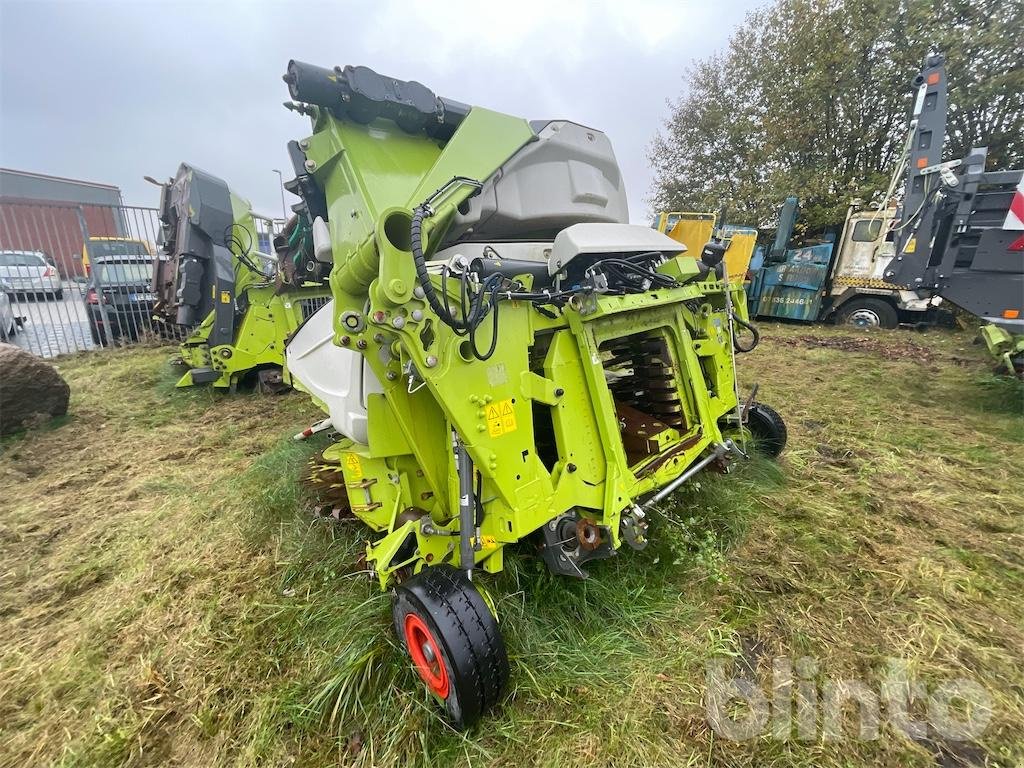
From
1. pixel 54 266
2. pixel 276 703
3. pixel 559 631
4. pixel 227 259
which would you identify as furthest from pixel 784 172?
pixel 54 266

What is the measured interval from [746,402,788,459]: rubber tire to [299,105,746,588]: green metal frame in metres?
1.51

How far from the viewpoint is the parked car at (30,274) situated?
7.99 meters

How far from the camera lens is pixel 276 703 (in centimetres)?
185

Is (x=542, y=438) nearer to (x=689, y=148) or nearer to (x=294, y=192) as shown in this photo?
(x=294, y=192)

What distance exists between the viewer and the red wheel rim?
172 cm

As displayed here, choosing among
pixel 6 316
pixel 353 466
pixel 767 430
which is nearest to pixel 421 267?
pixel 353 466

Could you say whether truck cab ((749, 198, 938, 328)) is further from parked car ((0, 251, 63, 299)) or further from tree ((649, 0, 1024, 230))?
parked car ((0, 251, 63, 299))

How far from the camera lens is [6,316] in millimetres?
7641

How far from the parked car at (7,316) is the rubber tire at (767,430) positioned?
35.1 feet

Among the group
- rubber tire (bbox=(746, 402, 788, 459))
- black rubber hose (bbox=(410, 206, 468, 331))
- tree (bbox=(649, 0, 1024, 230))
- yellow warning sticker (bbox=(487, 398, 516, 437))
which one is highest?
tree (bbox=(649, 0, 1024, 230))

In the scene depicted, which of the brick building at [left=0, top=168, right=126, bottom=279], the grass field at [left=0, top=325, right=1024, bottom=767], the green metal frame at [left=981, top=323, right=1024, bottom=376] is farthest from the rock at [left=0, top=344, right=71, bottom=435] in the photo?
the green metal frame at [left=981, top=323, right=1024, bottom=376]

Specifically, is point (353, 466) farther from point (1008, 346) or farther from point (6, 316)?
point (6, 316)

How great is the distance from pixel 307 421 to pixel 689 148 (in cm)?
1547

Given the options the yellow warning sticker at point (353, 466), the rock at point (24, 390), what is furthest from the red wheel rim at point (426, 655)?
the rock at point (24, 390)
